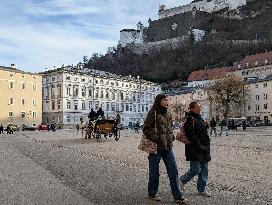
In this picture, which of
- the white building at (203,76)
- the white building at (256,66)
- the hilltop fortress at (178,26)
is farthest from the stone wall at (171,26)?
the white building at (256,66)

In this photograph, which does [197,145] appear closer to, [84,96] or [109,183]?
[109,183]

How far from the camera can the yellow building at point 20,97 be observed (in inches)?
3012

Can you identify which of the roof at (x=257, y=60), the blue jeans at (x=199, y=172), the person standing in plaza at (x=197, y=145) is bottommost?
the blue jeans at (x=199, y=172)

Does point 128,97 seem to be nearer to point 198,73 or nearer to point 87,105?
point 87,105

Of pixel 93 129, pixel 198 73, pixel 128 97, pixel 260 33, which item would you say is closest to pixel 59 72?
pixel 128 97

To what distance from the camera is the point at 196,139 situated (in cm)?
741

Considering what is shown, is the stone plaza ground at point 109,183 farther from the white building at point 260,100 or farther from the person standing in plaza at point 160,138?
the white building at point 260,100

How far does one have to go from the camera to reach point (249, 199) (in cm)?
694

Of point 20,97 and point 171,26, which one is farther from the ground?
point 171,26

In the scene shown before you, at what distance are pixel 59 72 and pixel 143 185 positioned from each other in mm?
78197

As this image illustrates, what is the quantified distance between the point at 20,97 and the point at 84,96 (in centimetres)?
1402

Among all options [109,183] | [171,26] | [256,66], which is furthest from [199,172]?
[171,26]

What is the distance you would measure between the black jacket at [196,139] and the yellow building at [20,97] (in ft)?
237

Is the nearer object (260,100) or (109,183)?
(109,183)
